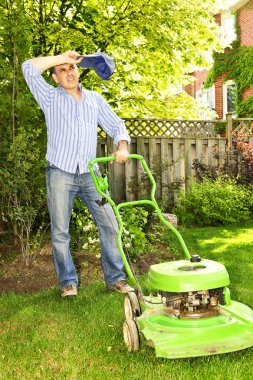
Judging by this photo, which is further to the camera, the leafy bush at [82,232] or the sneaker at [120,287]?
the leafy bush at [82,232]

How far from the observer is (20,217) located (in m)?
5.31

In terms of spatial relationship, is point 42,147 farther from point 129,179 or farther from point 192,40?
point 192,40

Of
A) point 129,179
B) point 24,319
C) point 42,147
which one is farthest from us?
point 129,179

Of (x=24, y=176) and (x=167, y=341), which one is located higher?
(x=24, y=176)

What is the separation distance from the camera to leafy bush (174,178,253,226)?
8234 mm

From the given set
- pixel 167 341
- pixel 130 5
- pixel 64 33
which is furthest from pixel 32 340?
pixel 130 5

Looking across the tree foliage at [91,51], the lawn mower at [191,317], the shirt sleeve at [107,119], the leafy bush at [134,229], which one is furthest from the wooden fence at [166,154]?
the lawn mower at [191,317]

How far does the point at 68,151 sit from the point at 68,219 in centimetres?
56

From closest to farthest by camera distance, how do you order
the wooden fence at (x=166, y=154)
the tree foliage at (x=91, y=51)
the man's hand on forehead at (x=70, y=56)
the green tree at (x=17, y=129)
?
the man's hand on forehead at (x=70, y=56) → the green tree at (x=17, y=129) → the tree foliage at (x=91, y=51) → the wooden fence at (x=166, y=154)

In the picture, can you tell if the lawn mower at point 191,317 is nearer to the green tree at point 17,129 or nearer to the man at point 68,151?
the man at point 68,151

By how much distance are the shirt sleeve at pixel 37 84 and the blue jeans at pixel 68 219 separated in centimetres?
54

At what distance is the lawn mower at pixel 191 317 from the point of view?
2.70m

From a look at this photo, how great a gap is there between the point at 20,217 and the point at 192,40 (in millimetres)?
5048

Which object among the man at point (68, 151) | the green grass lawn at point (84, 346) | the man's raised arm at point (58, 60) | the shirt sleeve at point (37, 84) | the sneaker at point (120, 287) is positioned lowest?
the green grass lawn at point (84, 346)
